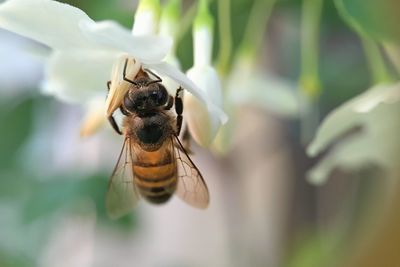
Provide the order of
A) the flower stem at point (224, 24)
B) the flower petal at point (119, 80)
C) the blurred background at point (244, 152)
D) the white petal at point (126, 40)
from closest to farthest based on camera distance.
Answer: the white petal at point (126, 40)
the flower petal at point (119, 80)
the flower stem at point (224, 24)
the blurred background at point (244, 152)

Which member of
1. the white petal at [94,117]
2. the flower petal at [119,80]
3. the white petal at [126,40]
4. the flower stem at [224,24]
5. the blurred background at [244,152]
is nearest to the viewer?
the white petal at [126,40]

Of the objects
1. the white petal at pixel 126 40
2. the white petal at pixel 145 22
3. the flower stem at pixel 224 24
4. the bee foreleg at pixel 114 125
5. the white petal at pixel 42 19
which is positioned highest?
the flower stem at pixel 224 24

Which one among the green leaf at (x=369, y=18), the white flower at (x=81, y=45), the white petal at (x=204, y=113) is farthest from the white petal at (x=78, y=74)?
the green leaf at (x=369, y=18)

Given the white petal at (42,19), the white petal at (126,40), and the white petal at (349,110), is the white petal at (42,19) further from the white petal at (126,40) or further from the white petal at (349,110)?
the white petal at (349,110)

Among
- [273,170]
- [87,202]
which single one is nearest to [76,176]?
[87,202]

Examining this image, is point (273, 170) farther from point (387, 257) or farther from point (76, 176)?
point (387, 257)

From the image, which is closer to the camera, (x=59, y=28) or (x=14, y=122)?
(x=59, y=28)

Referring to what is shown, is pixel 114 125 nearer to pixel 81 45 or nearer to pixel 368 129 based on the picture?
pixel 81 45

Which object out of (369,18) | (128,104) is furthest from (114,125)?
(369,18)
